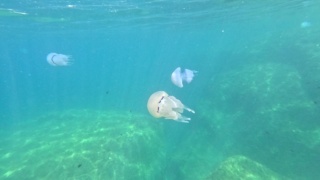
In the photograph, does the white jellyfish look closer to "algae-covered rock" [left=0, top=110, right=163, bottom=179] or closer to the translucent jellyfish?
the translucent jellyfish

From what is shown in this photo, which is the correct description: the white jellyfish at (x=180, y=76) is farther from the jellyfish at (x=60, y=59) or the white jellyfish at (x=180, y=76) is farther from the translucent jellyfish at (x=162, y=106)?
the jellyfish at (x=60, y=59)

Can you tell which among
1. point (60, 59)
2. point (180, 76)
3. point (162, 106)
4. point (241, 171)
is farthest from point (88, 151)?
point (162, 106)

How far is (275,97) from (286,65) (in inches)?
136

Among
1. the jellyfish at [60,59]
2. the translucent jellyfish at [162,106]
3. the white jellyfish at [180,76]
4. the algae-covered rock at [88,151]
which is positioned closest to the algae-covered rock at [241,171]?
the algae-covered rock at [88,151]

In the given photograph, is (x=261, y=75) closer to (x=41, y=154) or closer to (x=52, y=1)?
(x=41, y=154)

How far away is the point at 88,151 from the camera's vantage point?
11.8 metres

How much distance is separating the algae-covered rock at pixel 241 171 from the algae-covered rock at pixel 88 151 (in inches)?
136

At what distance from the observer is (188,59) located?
102 ft

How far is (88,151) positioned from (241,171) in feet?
21.3

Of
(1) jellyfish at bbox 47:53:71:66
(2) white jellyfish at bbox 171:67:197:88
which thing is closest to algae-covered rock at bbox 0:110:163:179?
(1) jellyfish at bbox 47:53:71:66

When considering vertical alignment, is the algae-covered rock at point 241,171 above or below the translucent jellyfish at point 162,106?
below

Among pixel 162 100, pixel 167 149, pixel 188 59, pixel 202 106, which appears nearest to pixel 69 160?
pixel 167 149

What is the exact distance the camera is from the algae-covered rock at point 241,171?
32.9 ft

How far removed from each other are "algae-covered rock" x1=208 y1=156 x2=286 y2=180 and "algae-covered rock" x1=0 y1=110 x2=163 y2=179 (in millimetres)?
3465
